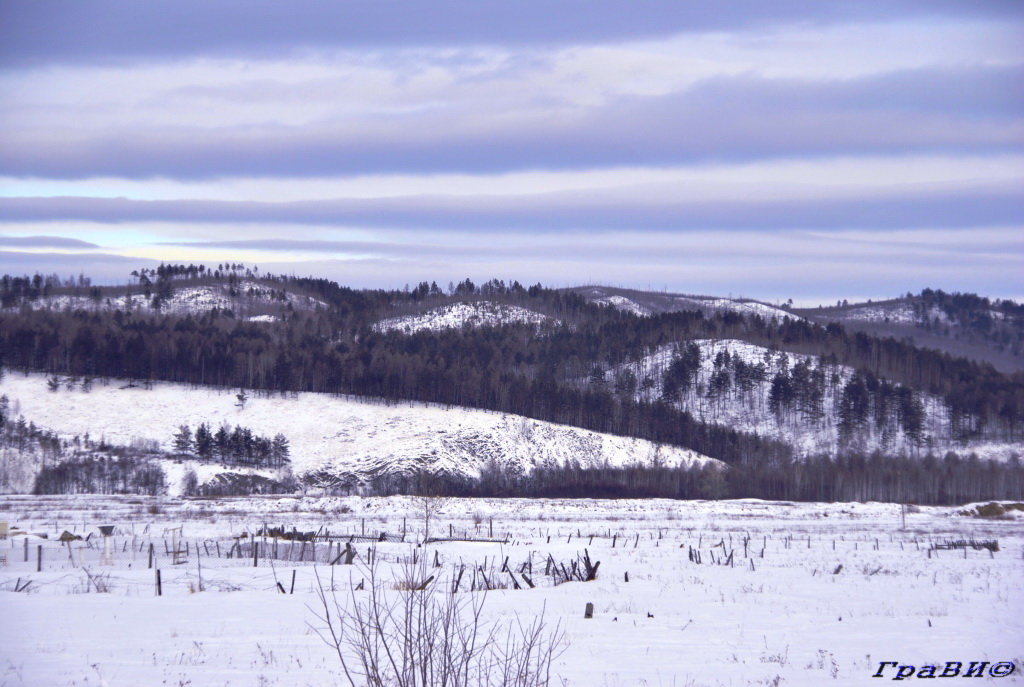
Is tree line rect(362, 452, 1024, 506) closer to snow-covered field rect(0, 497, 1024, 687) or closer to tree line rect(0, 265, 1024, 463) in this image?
tree line rect(0, 265, 1024, 463)

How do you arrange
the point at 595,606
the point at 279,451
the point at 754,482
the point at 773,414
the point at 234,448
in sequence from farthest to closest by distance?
the point at 773,414 → the point at 754,482 → the point at 279,451 → the point at 234,448 → the point at 595,606

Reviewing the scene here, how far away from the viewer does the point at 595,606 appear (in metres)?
26.3

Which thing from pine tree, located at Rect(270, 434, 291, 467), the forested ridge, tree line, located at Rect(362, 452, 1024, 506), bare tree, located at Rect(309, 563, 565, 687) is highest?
the forested ridge

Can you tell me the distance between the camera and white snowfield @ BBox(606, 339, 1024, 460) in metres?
135

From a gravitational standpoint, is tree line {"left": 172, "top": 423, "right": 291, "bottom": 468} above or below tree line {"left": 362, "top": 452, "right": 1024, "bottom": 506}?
above

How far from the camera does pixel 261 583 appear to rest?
96.2ft

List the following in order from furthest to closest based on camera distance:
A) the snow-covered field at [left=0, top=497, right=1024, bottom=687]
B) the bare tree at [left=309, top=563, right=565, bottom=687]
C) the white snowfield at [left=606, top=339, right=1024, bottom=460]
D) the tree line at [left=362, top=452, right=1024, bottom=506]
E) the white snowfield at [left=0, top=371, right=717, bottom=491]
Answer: the white snowfield at [left=606, top=339, right=1024, bottom=460] → the white snowfield at [left=0, top=371, right=717, bottom=491] → the tree line at [left=362, top=452, right=1024, bottom=506] → the snow-covered field at [left=0, top=497, right=1024, bottom=687] → the bare tree at [left=309, top=563, right=565, bottom=687]

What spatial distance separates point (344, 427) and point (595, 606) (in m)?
91.0

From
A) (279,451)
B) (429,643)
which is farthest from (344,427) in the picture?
(429,643)

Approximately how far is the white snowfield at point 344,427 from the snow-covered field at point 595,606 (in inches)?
2100

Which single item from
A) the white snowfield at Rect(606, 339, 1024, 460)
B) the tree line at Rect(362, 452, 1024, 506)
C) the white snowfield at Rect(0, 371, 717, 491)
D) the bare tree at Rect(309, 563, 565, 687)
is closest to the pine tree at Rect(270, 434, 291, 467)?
the white snowfield at Rect(0, 371, 717, 491)

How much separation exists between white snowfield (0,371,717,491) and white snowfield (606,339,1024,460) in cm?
2294

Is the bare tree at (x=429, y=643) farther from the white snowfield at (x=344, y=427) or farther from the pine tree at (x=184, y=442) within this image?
the pine tree at (x=184, y=442)

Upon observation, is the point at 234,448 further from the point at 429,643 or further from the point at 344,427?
the point at 429,643
